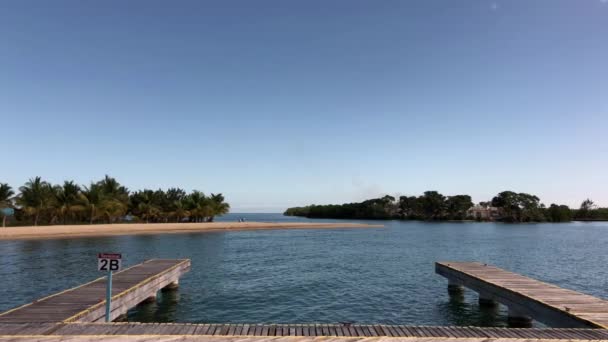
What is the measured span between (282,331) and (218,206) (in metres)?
106

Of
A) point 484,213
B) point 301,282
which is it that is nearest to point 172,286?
point 301,282

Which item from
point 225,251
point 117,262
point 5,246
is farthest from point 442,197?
A: point 117,262

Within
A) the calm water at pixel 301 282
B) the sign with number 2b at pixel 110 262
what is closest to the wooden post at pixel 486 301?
the calm water at pixel 301 282

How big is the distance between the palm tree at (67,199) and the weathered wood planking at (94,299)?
203ft

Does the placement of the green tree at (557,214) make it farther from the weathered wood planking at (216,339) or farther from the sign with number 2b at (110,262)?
the sign with number 2b at (110,262)

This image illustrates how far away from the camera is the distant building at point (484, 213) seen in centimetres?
18680

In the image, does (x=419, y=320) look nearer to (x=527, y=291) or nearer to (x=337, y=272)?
(x=527, y=291)

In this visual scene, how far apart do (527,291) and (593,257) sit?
114 feet

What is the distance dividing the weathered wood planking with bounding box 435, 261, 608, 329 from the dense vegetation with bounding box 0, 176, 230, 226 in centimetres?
7454

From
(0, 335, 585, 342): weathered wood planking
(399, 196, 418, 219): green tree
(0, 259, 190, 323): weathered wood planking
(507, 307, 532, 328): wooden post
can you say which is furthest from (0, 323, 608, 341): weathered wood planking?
(399, 196, 418, 219): green tree

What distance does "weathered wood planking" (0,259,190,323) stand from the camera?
1230 cm

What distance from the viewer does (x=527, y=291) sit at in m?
16.6

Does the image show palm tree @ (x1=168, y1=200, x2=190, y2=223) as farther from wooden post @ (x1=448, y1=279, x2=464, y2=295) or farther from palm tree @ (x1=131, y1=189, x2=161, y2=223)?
wooden post @ (x1=448, y1=279, x2=464, y2=295)

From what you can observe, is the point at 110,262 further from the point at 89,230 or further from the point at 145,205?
the point at 145,205
